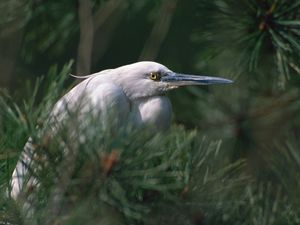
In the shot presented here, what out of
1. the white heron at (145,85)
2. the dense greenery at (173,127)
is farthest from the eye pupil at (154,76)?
the dense greenery at (173,127)

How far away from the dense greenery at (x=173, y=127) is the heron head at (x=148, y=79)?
0.09 m

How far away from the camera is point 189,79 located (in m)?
2.31

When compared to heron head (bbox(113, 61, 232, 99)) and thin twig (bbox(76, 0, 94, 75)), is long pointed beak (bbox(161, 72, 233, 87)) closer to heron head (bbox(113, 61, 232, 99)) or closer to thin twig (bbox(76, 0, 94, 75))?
heron head (bbox(113, 61, 232, 99))

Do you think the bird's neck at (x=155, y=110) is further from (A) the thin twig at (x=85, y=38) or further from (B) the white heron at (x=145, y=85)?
(A) the thin twig at (x=85, y=38)

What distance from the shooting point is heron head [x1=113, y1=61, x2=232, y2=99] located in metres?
2.27

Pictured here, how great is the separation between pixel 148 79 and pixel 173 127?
425mm

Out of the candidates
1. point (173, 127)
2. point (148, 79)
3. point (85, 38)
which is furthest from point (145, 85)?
point (173, 127)

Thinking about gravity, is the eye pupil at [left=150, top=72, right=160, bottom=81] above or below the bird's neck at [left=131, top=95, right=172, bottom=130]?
above

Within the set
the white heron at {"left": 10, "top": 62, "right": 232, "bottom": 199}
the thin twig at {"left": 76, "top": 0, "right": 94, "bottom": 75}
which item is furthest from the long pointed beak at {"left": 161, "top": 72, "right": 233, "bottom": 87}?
the thin twig at {"left": 76, "top": 0, "right": 94, "bottom": 75}

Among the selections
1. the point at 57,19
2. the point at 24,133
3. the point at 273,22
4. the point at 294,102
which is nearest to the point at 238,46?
the point at 273,22

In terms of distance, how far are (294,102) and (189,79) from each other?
43 centimetres

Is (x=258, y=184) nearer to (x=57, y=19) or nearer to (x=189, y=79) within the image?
(x=189, y=79)

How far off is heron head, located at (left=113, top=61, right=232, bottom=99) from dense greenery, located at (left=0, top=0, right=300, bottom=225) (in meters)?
0.09

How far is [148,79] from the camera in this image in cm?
228
